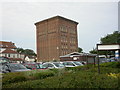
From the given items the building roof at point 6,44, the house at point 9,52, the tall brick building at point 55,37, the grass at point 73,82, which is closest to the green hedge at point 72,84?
the grass at point 73,82

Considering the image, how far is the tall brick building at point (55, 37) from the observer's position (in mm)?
73981

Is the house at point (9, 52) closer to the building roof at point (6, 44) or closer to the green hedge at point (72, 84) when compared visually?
the building roof at point (6, 44)

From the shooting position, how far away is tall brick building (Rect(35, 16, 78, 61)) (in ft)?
243

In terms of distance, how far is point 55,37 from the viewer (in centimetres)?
7481

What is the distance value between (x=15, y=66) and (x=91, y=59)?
11.2 meters

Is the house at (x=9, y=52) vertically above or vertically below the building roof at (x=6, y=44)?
below

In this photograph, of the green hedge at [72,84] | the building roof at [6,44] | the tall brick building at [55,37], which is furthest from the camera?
the building roof at [6,44]

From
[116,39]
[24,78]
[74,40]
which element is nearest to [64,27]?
[74,40]

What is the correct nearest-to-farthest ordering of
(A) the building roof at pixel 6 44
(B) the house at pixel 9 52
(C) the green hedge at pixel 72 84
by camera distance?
(C) the green hedge at pixel 72 84 < (B) the house at pixel 9 52 < (A) the building roof at pixel 6 44

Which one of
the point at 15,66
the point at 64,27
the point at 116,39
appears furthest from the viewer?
the point at 64,27

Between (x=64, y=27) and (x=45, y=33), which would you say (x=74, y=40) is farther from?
(x=45, y=33)

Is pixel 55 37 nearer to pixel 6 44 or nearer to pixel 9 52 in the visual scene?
pixel 9 52

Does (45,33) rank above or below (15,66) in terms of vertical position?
above

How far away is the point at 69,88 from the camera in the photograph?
19.3 ft
